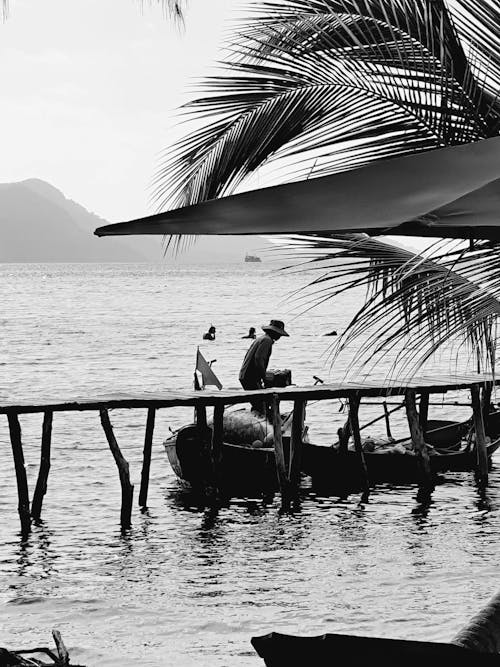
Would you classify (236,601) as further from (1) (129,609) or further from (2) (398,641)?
(2) (398,641)

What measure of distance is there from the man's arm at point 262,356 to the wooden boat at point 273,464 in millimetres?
1357

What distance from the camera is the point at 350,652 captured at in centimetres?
169

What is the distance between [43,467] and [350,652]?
14554 millimetres

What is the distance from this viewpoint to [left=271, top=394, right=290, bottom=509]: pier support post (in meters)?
16.3

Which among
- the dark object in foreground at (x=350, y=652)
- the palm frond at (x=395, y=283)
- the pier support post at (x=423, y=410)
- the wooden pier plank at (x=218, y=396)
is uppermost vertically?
the palm frond at (x=395, y=283)

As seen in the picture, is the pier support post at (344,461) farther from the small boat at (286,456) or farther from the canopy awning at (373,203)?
the canopy awning at (373,203)

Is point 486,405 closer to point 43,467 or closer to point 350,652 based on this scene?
point 43,467

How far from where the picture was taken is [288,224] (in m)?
1.72

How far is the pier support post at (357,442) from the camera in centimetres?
1683

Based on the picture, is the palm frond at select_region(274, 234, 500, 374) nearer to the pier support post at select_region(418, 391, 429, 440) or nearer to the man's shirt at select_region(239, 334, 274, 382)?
the man's shirt at select_region(239, 334, 274, 382)

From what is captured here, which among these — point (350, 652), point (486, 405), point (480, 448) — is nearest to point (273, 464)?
point (480, 448)

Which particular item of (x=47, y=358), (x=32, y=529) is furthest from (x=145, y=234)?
(x=47, y=358)

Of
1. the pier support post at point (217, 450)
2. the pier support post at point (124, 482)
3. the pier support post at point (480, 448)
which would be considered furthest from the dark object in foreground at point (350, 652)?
the pier support post at point (480, 448)

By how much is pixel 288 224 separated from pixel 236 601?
33.5 feet
